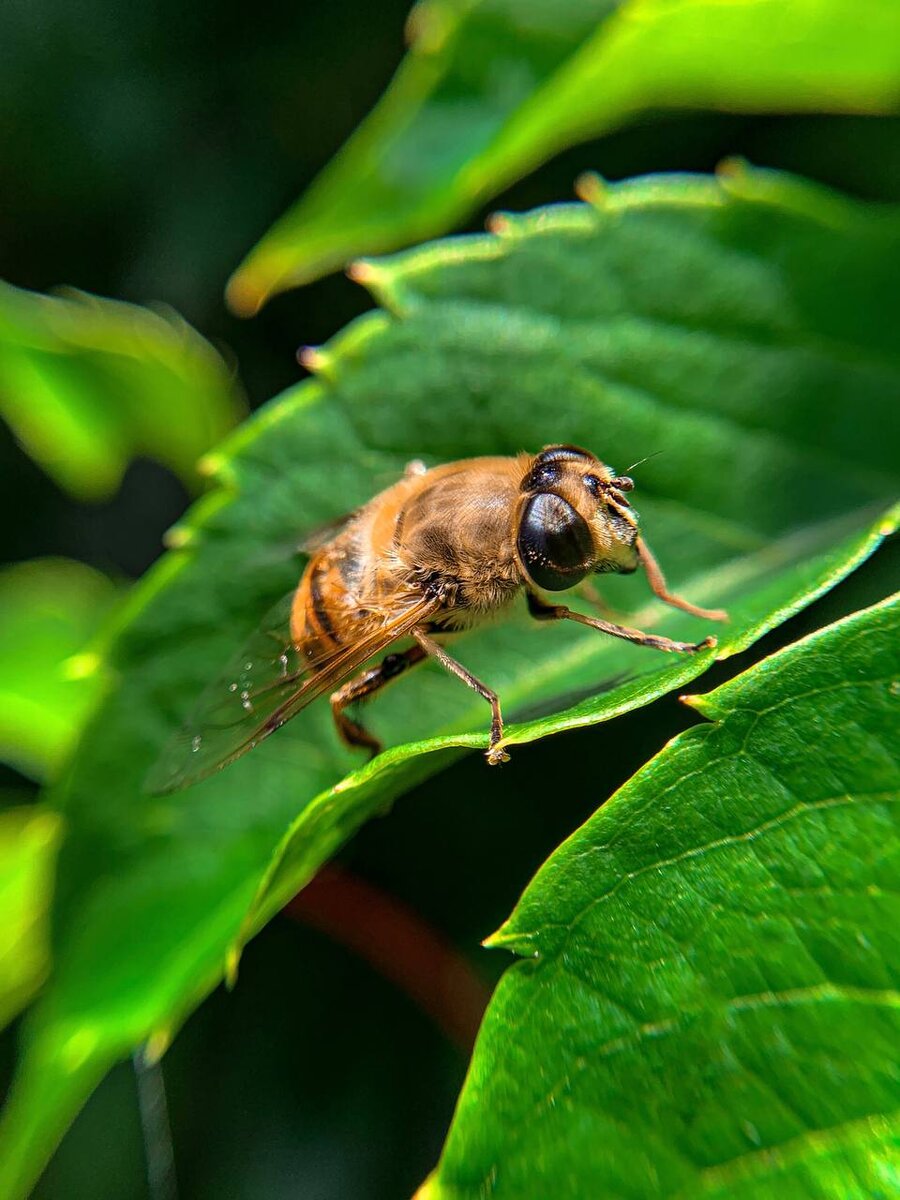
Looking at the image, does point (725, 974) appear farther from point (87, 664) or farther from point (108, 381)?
point (108, 381)

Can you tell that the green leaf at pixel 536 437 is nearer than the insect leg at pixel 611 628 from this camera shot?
No

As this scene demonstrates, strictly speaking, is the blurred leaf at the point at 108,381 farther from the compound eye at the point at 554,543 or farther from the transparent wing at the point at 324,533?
the compound eye at the point at 554,543

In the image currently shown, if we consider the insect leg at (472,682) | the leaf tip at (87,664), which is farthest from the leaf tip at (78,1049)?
the insect leg at (472,682)

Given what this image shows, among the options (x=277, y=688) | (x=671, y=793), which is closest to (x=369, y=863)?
(x=277, y=688)

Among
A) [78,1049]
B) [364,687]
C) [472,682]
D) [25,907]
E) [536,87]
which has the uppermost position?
[536,87]

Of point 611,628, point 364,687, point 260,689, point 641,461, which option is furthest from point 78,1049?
point 641,461

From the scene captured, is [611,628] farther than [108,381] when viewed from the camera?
No

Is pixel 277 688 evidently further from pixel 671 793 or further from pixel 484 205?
pixel 484 205
